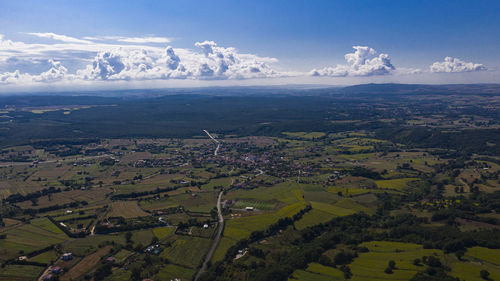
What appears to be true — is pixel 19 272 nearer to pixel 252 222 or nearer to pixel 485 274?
pixel 252 222

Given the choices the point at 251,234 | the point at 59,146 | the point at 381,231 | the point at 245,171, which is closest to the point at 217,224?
the point at 251,234

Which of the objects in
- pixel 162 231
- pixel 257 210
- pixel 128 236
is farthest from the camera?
pixel 257 210

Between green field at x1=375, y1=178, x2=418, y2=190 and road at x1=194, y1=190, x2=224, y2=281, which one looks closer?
road at x1=194, y1=190, x2=224, y2=281

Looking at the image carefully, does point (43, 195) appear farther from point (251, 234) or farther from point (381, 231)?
point (381, 231)

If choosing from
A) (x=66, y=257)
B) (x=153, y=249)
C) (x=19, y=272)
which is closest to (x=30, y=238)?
(x=19, y=272)

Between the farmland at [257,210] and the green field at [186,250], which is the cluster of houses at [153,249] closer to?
the farmland at [257,210]

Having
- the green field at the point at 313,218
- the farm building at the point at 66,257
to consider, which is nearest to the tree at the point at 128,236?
the farm building at the point at 66,257

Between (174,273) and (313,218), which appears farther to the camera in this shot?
(313,218)

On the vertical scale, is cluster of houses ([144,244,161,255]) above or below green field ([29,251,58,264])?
above

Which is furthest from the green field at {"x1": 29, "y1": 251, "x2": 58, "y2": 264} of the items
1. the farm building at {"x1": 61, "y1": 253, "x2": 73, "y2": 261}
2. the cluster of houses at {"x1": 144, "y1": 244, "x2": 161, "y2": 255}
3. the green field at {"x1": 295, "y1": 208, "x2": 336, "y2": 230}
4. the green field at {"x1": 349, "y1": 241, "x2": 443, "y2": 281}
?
the green field at {"x1": 349, "y1": 241, "x2": 443, "y2": 281}

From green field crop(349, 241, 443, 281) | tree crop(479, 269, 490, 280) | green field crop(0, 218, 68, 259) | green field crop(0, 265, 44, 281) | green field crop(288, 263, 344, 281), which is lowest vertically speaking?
green field crop(0, 218, 68, 259)

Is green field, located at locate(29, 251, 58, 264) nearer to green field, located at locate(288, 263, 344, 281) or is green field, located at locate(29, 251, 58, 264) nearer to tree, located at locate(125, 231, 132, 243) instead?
tree, located at locate(125, 231, 132, 243)
